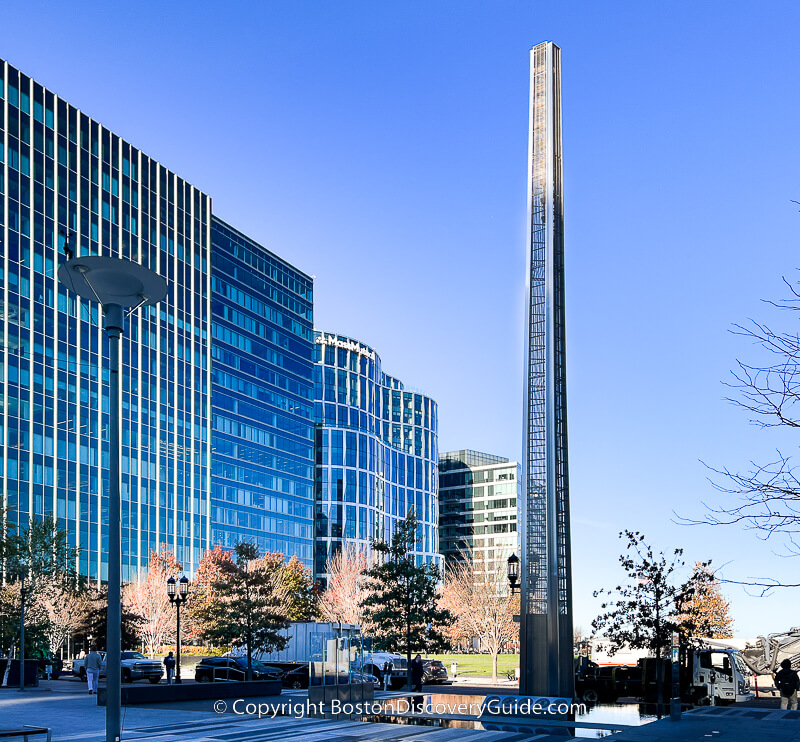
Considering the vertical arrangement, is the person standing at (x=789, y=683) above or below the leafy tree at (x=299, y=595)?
above

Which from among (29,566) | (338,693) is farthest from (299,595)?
(338,693)

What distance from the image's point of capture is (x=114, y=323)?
12.5 m

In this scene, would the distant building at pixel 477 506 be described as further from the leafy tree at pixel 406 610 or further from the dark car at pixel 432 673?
the leafy tree at pixel 406 610

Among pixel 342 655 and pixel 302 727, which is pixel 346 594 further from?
pixel 302 727

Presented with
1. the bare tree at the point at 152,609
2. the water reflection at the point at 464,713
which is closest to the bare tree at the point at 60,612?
the bare tree at the point at 152,609

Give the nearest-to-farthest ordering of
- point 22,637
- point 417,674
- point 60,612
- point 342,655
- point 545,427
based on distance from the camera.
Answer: point 342,655, point 545,427, point 22,637, point 417,674, point 60,612

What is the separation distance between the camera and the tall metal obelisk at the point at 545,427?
3023 centimetres

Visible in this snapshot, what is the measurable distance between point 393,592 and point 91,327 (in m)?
53.1

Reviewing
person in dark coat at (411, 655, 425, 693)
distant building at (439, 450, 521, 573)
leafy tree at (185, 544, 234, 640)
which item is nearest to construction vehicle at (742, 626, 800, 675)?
person in dark coat at (411, 655, 425, 693)

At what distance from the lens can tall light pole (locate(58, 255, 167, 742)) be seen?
11.5 metres

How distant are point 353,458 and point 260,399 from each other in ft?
78.4

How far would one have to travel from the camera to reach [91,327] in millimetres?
88250

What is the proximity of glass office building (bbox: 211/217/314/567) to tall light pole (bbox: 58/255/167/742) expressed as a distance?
94935 mm

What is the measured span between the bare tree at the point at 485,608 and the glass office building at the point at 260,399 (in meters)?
26.1
